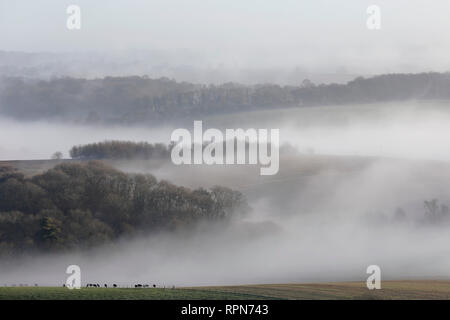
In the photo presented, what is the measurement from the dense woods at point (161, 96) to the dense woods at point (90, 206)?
27.8 feet

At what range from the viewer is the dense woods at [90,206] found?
30.2 m

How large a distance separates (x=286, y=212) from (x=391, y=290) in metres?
8.69

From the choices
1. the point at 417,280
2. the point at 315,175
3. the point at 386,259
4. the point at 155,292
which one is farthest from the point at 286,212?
the point at 155,292

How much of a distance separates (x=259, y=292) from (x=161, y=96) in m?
19.7

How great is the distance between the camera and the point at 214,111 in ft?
131

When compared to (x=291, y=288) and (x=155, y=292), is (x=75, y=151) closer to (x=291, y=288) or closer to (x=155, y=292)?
(x=155, y=292)
